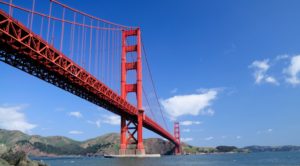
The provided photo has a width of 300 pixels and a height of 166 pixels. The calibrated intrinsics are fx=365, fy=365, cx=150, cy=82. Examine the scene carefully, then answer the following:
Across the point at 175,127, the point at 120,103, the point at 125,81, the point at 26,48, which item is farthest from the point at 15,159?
the point at 175,127

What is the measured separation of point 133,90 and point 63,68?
21.7 metres

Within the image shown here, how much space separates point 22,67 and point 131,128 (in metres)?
27.5

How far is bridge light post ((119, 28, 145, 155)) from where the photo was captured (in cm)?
5409

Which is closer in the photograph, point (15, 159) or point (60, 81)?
point (15, 159)

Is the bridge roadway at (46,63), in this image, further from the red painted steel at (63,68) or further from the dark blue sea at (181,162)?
the dark blue sea at (181,162)

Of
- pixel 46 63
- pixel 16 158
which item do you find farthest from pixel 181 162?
pixel 16 158

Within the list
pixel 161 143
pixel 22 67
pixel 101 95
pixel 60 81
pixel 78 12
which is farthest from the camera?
pixel 161 143

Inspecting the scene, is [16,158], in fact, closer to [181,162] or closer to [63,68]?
[63,68]

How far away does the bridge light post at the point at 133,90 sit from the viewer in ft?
177

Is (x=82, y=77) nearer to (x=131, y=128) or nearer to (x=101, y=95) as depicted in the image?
(x=101, y=95)

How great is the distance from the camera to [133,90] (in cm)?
5444

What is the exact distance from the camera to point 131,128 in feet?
188

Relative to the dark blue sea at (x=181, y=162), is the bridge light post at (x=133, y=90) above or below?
above

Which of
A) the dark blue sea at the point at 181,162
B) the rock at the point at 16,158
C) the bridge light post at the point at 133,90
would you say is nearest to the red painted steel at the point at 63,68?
the bridge light post at the point at 133,90
